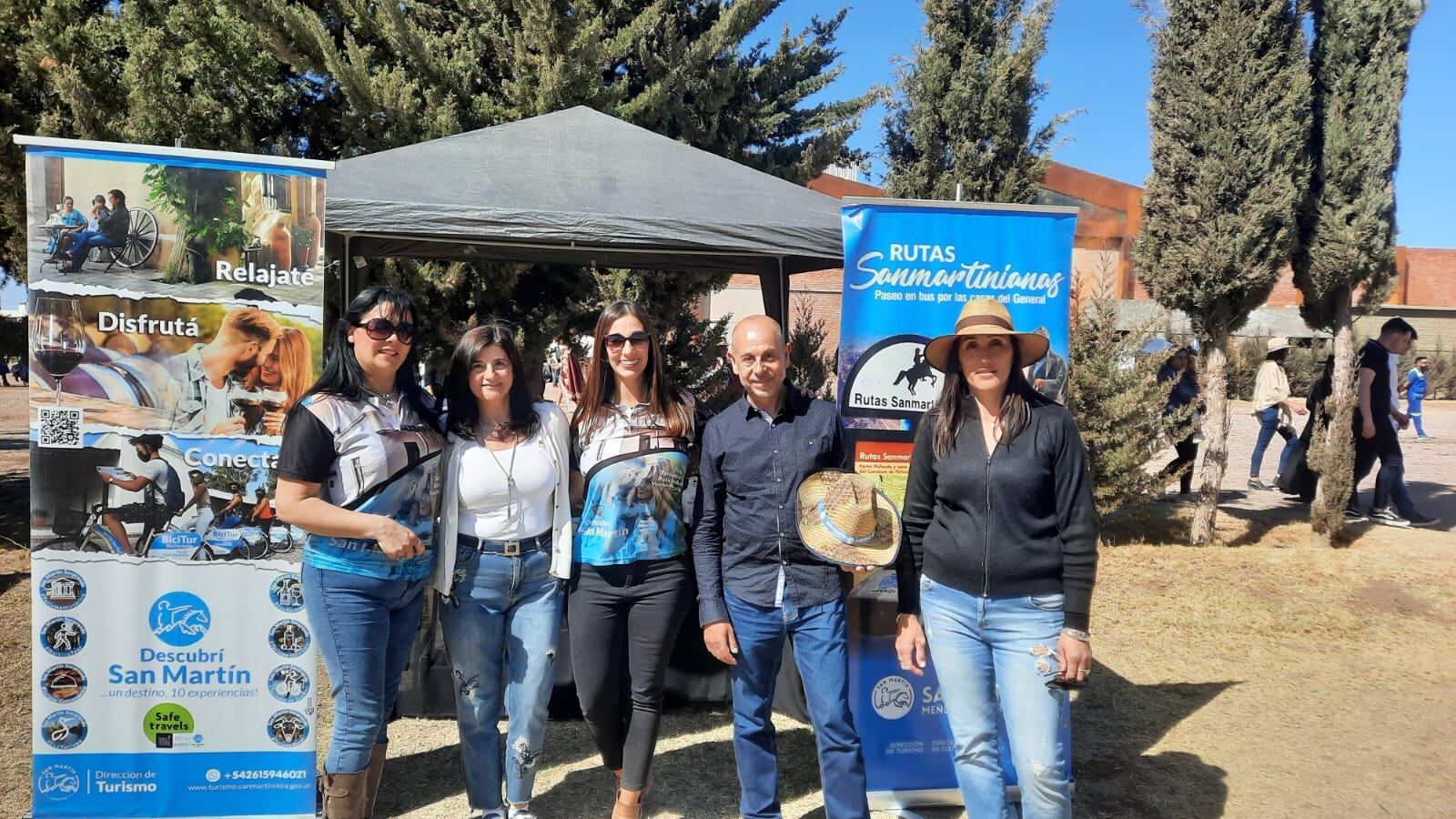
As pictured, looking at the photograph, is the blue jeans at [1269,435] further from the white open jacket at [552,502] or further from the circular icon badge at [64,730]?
the circular icon badge at [64,730]

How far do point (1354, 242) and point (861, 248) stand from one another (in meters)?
6.20

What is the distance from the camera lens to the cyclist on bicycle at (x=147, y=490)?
2.72 m

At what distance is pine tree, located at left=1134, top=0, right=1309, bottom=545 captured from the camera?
22.5 ft

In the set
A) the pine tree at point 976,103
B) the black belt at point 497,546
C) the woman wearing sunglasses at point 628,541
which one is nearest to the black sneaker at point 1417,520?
the pine tree at point 976,103

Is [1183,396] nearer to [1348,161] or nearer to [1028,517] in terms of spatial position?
[1348,161]

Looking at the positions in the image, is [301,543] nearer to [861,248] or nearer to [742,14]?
[861,248]

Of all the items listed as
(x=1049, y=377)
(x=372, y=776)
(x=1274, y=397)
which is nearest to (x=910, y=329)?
(x=1049, y=377)

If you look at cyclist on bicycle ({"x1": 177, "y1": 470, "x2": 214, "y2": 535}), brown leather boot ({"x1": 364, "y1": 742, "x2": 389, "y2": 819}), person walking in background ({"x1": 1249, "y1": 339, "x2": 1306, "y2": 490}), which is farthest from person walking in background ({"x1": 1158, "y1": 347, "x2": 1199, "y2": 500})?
cyclist on bicycle ({"x1": 177, "y1": 470, "x2": 214, "y2": 535})

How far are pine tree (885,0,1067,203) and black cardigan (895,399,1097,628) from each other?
692 cm

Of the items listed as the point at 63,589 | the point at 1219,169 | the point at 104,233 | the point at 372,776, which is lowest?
the point at 372,776

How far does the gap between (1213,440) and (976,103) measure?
390 cm

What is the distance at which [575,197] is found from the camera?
364cm

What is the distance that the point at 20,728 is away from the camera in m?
3.59

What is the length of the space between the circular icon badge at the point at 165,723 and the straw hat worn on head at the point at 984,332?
2669mm
